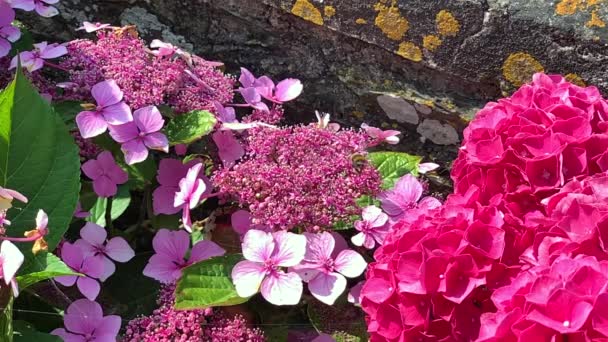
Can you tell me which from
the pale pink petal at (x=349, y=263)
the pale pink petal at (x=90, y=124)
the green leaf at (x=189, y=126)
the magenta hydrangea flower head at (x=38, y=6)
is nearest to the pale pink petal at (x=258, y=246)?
the pale pink petal at (x=349, y=263)

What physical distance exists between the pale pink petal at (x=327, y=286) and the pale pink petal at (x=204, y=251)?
202 millimetres

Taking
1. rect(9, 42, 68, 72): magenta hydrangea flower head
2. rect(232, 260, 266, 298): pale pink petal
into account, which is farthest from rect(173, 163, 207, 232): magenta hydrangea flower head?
rect(9, 42, 68, 72): magenta hydrangea flower head

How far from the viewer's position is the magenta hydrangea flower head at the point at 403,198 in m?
1.50

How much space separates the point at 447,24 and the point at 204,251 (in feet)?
2.28

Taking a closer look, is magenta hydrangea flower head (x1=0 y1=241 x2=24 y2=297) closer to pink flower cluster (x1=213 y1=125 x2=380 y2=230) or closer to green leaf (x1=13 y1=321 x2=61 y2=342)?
green leaf (x1=13 y1=321 x2=61 y2=342)

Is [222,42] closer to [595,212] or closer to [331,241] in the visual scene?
[331,241]

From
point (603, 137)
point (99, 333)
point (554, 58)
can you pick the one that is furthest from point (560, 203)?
point (99, 333)

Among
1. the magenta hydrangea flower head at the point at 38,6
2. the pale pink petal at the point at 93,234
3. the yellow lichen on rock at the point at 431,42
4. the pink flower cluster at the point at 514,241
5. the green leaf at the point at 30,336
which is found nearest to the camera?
the pink flower cluster at the point at 514,241

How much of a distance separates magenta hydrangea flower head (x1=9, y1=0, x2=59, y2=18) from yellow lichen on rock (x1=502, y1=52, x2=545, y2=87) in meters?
0.95

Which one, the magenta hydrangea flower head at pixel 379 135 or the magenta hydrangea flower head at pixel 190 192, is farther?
the magenta hydrangea flower head at pixel 379 135

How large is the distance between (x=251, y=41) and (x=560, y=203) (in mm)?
929

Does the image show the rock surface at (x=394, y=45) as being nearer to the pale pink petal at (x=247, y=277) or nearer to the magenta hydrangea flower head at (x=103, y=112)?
the magenta hydrangea flower head at (x=103, y=112)

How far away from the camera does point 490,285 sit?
3.75 ft

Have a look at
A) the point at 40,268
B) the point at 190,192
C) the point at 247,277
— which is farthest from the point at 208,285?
the point at 40,268
